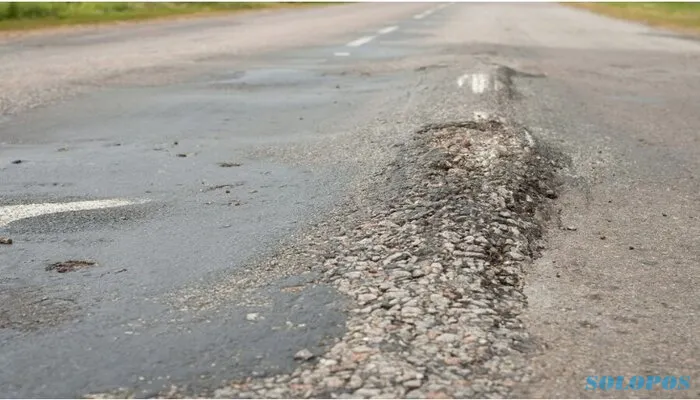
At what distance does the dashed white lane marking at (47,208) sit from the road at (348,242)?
0.07 ft

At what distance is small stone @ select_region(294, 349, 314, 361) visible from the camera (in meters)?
2.46

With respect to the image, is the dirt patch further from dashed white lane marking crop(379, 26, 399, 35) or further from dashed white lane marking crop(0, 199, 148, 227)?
Result: dashed white lane marking crop(379, 26, 399, 35)

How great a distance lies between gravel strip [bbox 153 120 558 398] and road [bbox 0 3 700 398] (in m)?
0.01

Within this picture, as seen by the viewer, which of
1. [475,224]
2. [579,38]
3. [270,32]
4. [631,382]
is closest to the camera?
[631,382]

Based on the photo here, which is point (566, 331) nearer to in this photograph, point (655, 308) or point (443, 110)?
point (655, 308)

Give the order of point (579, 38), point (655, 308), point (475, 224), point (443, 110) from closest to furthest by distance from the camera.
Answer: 1. point (655, 308)
2. point (475, 224)
3. point (443, 110)
4. point (579, 38)

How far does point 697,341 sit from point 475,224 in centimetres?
119

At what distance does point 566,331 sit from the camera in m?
2.68

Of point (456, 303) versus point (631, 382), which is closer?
point (631, 382)

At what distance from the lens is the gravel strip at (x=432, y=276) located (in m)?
2.31

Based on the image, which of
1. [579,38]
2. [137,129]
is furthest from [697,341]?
[579,38]

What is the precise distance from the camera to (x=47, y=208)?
167 inches

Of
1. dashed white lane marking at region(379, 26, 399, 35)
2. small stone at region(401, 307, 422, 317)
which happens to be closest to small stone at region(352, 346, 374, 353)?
small stone at region(401, 307, 422, 317)

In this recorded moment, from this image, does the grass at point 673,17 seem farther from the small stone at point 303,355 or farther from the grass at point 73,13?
the small stone at point 303,355
